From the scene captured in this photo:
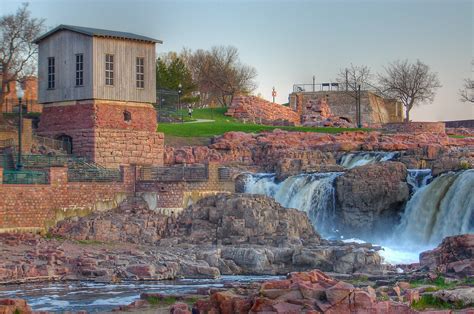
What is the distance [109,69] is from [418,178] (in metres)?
16.6

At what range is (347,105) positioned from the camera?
300 ft

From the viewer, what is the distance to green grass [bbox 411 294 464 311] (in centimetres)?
2688

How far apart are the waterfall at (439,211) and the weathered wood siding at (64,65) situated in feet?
56.9

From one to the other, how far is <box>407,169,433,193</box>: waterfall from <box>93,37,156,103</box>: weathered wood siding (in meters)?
14.5

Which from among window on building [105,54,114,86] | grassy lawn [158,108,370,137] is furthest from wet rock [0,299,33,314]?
grassy lawn [158,108,370,137]

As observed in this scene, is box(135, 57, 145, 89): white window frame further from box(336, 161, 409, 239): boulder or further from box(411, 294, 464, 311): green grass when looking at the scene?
box(411, 294, 464, 311): green grass

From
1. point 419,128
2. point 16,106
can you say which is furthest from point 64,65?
point 419,128

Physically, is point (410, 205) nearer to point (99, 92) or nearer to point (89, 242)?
point (89, 242)

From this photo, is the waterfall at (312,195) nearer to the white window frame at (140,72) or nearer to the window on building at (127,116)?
the window on building at (127,116)

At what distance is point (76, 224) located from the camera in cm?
4778

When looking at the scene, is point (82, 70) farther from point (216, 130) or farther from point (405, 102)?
point (405, 102)

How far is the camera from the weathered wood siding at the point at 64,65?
54.9 meters

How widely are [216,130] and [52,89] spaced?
49.6 ft

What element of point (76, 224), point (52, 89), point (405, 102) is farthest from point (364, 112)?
point (76, 224)
